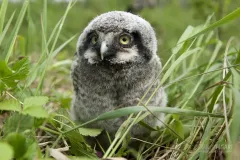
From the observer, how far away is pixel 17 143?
169cm

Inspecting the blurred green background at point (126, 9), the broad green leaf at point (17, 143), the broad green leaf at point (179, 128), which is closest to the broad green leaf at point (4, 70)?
the broad green leaf at point (17, 143)

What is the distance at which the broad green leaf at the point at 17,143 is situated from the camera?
1.68m

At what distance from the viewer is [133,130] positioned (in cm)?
255

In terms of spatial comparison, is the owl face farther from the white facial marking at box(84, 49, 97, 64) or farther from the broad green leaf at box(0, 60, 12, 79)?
the broad green leaf at box(0, 60, 12, 79)

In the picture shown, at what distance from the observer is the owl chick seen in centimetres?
250

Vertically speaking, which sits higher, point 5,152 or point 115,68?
point 115,68

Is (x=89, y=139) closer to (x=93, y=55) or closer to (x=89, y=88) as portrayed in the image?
(x=89, y=88)

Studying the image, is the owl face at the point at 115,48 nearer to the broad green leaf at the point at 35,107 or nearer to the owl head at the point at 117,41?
the owl head at the point at 117,41

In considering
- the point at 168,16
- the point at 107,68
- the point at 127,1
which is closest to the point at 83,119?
the point at 107,68

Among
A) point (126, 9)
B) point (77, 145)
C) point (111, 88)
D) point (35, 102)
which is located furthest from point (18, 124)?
point (126, 9)

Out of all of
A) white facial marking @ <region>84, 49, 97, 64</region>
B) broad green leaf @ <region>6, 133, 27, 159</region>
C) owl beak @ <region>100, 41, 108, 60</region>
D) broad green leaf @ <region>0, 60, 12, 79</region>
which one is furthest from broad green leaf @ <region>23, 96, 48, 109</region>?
white facial marking @ <region>84, 49, 97, 64</region>

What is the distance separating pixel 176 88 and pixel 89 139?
978 millimetres

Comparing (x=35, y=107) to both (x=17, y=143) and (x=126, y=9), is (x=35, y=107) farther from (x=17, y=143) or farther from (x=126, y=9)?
(x=126, y=9)

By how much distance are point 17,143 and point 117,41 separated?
109 centimetres
